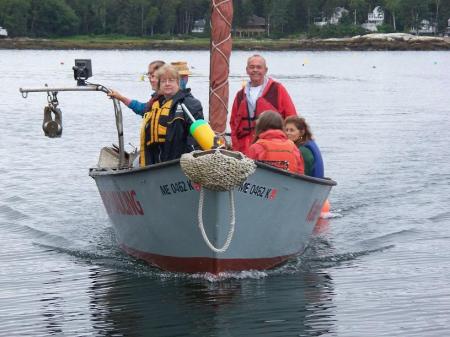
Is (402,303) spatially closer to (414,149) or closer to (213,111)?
(213,111)

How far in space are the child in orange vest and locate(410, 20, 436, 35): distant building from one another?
514 ft

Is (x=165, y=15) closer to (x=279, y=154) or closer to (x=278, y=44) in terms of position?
(x=278, y=44)

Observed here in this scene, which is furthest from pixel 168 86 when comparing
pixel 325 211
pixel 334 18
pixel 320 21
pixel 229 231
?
pixel 334 18

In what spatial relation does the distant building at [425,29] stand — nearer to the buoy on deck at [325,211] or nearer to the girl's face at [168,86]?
the buoy on deck at [325,211]

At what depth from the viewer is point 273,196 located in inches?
461

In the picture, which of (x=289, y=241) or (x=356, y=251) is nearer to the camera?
(x=289, y=241)

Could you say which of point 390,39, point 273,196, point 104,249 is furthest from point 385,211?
point 390,39

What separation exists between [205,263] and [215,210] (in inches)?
33.4

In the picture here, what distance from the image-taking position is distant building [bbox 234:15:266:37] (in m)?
162

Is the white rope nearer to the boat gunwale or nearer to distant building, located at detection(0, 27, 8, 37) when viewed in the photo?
the boat gunwale

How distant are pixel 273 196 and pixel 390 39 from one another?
5259 inches

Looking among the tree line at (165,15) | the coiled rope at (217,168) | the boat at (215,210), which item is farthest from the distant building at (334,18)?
the coiled rope at (217,168)

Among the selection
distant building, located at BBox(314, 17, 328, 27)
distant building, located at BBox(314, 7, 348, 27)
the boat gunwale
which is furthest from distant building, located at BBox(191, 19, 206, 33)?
the boat gunwale

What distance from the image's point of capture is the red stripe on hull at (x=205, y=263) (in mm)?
11867
